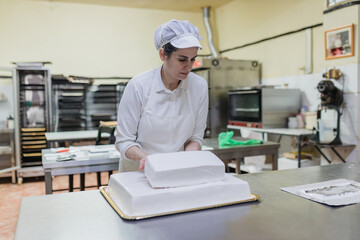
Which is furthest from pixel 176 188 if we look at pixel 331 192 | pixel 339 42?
pixel 339 42

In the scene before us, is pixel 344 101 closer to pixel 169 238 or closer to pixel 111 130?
pixel 111 130

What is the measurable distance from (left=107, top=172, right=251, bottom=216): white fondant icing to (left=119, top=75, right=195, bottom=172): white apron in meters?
0.51

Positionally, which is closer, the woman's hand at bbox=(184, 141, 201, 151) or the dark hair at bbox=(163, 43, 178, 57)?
the dark hair at bbox=(163, 43, 178, 57)

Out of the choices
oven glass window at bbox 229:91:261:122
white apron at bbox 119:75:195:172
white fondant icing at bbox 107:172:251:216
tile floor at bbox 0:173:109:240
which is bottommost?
tile floor at bbox 0:173:109:240

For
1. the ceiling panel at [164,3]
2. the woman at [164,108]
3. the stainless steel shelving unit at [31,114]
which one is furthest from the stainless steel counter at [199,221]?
the ceiling panel at [164,3]

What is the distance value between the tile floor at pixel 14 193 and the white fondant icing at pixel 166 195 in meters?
2.36

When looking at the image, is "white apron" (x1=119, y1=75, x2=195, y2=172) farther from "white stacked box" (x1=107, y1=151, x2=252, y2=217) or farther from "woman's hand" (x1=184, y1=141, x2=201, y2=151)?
"white stacked box" (x1=107, y1=151, x2=252, y2=217)

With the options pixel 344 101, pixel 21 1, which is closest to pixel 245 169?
pixel 344 101

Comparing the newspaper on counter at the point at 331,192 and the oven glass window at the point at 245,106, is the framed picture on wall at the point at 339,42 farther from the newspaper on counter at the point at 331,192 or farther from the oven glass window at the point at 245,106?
the newspaper on counter at the point at 331,192

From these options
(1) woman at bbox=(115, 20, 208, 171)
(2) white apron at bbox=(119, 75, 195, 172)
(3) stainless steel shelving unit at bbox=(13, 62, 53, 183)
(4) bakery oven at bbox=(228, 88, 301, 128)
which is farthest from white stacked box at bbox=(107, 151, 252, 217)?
(3) stainless steel shelving unit at bbox=(13, 62, 53, 183)

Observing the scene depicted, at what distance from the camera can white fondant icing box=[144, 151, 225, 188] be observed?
3.83ft

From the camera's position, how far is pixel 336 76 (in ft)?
12.4

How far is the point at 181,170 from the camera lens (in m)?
1.19

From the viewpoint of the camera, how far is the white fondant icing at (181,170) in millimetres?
1167
